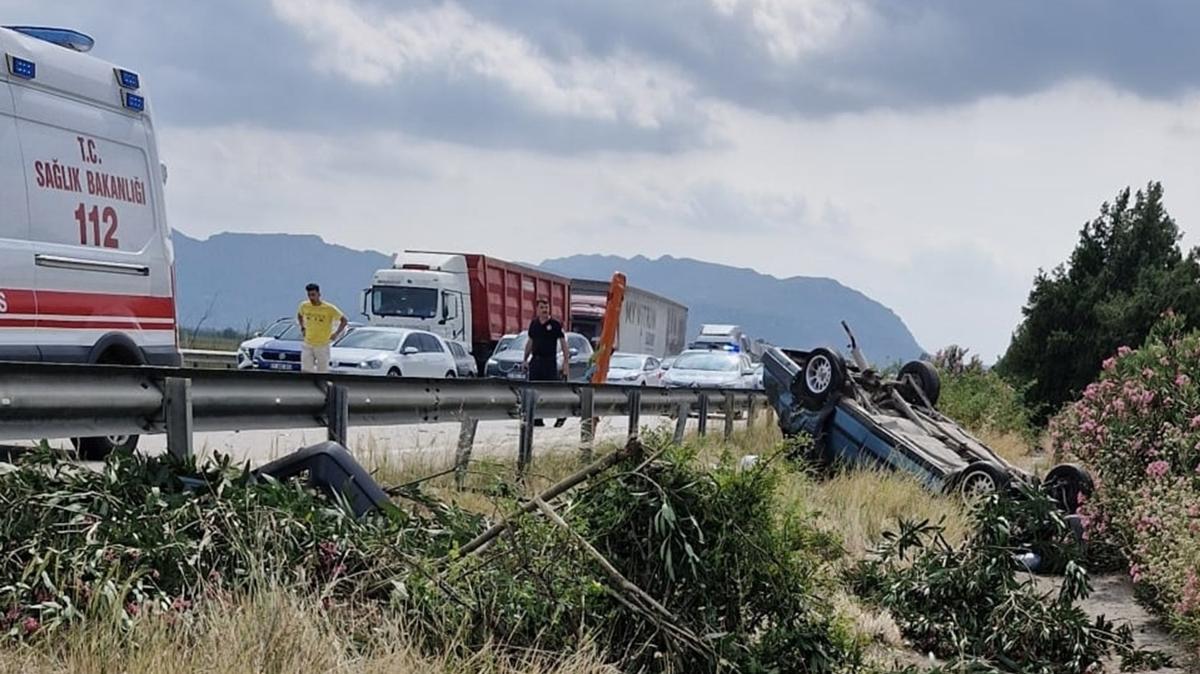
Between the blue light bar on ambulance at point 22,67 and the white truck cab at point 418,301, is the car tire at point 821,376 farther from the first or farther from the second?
the white truck cab at point 418,301

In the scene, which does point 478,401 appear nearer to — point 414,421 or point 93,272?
point 414,421

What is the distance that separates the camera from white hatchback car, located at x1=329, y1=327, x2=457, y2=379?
23797 mm

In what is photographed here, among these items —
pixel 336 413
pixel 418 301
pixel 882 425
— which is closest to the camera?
pixel 336 413

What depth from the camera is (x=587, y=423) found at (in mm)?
9758

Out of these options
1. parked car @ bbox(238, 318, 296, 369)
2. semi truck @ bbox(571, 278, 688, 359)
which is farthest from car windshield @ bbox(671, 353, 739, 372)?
semi truck @ bbox(571, 278, 688, 359)

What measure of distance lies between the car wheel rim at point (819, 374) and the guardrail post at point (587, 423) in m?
2.10

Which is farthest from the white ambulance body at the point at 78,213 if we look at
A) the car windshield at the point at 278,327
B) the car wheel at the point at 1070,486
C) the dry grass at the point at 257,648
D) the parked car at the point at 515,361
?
the parked car at the point at 515,361

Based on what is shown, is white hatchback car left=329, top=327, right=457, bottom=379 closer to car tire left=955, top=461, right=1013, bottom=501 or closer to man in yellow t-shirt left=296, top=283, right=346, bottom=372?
man in yellow t-shirt left=296, top=283, right=346, bottom=372

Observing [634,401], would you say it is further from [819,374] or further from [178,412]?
[178,412]

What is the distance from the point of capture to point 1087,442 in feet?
34.6

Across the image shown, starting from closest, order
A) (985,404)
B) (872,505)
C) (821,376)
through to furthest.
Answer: (872,505), (821,376), (985,404)

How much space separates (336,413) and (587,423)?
9.19 ft

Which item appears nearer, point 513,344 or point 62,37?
point 62,37

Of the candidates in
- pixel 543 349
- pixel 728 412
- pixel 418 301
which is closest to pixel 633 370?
pixel 418 301
